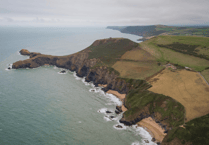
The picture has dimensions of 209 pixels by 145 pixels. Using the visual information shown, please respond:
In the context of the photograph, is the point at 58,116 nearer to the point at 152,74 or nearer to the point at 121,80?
the point at 121,80

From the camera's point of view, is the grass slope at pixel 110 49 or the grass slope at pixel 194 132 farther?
the grass slope at pixel 110 49

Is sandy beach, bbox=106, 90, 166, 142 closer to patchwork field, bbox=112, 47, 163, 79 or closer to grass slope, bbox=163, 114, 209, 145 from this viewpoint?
grass slope, bbox=163, 114, 209, 145

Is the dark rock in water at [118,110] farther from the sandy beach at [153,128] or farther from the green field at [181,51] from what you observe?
the green field at [181,51]

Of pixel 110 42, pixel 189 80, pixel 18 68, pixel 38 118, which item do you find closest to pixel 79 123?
pixel 38 118

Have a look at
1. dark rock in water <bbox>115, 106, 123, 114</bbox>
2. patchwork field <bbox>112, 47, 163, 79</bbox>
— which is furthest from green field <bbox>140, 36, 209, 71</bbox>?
dark rock in water <bbox>115, 106, 123, 114</bbox>

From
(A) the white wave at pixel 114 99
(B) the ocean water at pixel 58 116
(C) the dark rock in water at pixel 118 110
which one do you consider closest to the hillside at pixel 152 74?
(C) the dark rock in water at pixel 118 110

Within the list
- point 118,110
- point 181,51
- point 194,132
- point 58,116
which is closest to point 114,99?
point 118,110
